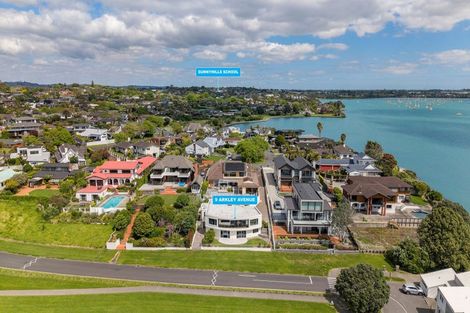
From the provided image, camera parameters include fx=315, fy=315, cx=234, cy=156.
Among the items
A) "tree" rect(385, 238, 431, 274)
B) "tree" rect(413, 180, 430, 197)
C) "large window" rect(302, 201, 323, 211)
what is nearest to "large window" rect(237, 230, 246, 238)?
"large window" rect(302, 201, 323, 211)

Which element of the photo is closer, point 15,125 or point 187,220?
point 187,220

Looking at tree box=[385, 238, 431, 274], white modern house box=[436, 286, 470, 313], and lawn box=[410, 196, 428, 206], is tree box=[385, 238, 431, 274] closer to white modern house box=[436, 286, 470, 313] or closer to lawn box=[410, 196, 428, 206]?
white modern house box=[436, 286, 470, 313]

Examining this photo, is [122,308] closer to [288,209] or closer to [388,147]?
[288,209]

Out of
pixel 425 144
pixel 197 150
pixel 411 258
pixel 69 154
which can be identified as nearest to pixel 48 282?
pixel 411 258

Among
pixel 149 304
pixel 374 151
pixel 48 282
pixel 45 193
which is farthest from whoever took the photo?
pixel 374 151

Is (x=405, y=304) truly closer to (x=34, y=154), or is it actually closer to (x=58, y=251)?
(x=58, y=251)

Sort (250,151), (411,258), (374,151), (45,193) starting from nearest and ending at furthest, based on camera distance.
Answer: (411,258) < (45,193) < (250,151) < (374,151)

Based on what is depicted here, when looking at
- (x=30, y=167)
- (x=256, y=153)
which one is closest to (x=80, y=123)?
(x=30, y=167)
